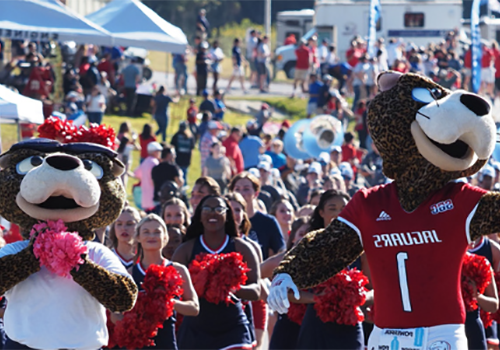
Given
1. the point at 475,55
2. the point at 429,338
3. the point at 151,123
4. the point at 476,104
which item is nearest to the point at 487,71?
the point at 475,55

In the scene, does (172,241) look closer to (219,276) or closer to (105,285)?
(219,276)

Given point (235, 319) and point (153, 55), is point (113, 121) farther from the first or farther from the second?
point (153, 55)

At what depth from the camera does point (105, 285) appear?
19.4 ft

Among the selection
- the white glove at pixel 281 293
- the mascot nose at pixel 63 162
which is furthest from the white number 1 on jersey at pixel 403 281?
the mascot nose at pixel 63 162

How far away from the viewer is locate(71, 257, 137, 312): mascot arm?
586 cm

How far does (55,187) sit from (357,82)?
20037 mm

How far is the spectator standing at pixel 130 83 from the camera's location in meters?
24.7

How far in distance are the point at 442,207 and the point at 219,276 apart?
2557 mm

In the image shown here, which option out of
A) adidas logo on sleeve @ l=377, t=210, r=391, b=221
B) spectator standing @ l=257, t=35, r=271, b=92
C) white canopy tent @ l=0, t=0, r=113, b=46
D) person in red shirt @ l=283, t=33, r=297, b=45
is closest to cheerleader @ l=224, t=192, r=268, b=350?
adidas logo on sleeve @ l=377, t=210, r=391, b=221

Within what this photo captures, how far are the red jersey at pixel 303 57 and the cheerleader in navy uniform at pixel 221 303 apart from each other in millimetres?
21838

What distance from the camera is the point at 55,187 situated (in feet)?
19.7

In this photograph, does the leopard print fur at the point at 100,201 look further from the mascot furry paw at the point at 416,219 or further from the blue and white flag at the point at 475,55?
the blue and white flag at the point at 475,55

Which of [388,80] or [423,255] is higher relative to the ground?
[388,80]

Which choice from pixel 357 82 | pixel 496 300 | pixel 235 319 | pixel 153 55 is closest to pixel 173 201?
pixel 235 319
